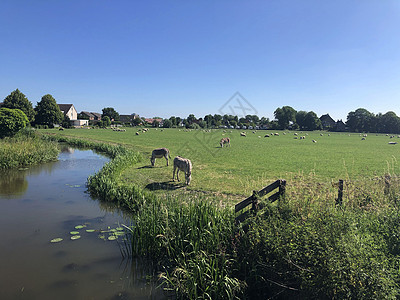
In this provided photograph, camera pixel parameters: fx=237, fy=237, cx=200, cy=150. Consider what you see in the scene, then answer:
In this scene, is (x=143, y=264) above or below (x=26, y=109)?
below

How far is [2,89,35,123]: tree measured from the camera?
76.0 metres

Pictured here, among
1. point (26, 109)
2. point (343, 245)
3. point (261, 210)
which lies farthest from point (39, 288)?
point (26, 109)

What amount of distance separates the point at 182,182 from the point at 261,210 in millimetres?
9026

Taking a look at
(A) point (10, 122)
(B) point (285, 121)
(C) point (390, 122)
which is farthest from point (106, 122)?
(C) point (390, 122)

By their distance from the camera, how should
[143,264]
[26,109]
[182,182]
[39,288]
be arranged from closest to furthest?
[39,288], [143,264], [182,182], [26,109]

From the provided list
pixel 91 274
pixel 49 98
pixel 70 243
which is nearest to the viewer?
pixel 91 274

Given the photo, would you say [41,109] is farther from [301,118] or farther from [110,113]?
[301,118]

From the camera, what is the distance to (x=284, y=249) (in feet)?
15.2

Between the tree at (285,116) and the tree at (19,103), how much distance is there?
124469 millimetres

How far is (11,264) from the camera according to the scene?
21.5 ft

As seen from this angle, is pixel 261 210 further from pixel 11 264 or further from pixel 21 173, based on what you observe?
pixel 21 173

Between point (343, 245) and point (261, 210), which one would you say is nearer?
point (343, 245)

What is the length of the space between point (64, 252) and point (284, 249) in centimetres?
651

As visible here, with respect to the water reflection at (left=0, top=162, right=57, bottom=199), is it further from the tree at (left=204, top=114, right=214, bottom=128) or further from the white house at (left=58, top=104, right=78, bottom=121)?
the tree at (left=204, top=114, right=214, bottom=128)
